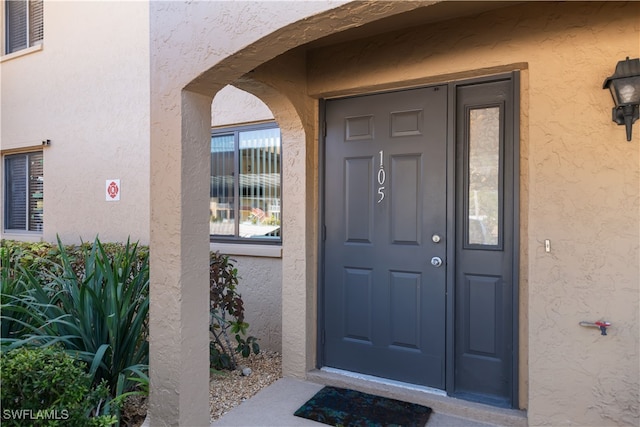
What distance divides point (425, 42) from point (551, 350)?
7.74ft

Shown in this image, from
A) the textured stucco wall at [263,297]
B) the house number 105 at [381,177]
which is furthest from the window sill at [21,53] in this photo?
the house number 105 at [381,177]

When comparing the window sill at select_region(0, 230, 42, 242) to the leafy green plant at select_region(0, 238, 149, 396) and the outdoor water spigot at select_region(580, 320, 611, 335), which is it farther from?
the outdoor water spigot at select_region(580, 320, 611, 335)

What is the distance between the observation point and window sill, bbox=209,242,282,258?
425cm

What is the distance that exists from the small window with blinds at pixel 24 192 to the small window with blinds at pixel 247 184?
339cm

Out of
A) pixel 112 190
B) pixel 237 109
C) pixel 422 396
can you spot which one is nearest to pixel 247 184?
pixel 237 109

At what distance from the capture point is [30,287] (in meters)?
3.34

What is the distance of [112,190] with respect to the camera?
533 cm

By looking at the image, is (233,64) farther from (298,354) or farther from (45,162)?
(45,162)

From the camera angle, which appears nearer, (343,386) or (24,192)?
(343,386)

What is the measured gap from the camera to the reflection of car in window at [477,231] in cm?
305

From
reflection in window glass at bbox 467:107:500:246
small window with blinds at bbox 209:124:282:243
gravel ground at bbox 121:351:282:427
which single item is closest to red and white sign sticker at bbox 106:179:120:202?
small window with blinds at bbox 209:124:282:243

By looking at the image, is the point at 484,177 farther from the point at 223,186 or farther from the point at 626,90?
the point at 223,186

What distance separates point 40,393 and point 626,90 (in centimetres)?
361

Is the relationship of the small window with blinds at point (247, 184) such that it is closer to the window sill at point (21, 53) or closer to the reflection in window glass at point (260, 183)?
the reflection in window glass at point (260, 183)
